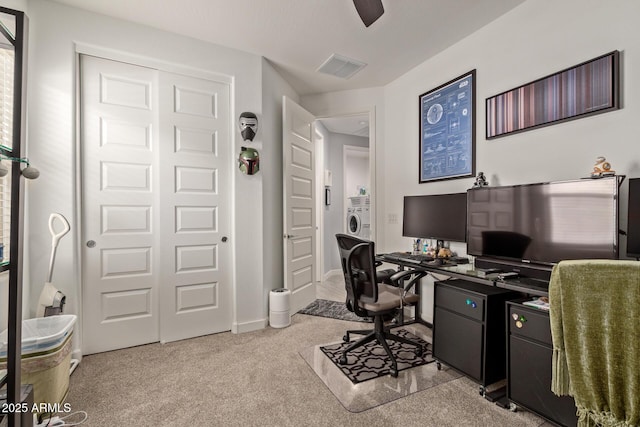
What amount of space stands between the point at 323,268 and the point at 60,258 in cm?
354

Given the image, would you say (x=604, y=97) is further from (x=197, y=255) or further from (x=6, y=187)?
(x=6, y=187)

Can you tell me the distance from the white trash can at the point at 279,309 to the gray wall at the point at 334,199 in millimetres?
2206

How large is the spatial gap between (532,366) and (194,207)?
2.79 m

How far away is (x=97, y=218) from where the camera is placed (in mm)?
2426

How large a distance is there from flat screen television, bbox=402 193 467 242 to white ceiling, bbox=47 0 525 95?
1449 millimetres

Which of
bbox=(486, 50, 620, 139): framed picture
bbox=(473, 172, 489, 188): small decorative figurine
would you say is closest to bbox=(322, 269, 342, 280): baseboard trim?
bbox=(473, 172, 489, 188): small decorative figurine

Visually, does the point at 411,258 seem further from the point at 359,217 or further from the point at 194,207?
the point at 359,217

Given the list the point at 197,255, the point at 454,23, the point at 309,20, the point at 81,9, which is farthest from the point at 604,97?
the point at 81,9

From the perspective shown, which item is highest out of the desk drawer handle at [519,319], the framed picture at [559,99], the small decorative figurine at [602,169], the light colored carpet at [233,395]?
the framed picture at [559,99]

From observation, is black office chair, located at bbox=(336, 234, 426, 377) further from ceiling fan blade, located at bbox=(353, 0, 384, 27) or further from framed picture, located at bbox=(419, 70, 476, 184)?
ceiling fan blade, located at bbox=(353, 0, 384, 27)

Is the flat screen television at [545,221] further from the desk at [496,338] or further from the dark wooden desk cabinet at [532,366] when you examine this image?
the dark wooden desk cabinet at [532,366]

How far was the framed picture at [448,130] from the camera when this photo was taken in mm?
2627

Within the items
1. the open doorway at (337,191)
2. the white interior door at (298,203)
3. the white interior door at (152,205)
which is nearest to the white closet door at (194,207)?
the white interior door at (152,205)

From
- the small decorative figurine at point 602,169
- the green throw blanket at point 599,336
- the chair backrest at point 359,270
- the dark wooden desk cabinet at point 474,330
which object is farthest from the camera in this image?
the chair backrest at point 359,270
